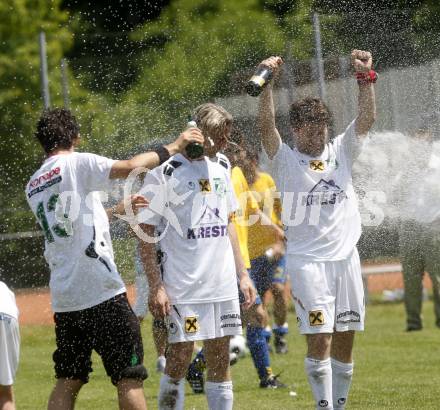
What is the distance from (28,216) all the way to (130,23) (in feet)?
22.6

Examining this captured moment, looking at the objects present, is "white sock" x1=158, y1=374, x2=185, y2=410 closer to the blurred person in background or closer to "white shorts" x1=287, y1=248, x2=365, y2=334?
"white shorts" x1=287, y1=248, x2=365, y2=334

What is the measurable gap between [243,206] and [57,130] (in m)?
3.27

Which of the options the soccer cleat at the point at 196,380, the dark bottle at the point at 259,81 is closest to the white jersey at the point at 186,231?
the dark bottle at the point at 259,81

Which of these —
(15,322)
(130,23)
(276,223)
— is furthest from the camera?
(130,23)

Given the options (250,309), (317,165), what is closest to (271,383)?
(250,309)

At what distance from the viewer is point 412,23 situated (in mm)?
10859

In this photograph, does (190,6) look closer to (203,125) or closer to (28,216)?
(28,216)

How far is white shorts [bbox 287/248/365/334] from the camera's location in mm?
6727

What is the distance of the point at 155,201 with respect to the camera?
627 cm

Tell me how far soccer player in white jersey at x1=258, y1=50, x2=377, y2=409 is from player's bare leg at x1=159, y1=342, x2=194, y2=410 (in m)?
0.75

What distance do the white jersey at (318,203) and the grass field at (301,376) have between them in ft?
4.58

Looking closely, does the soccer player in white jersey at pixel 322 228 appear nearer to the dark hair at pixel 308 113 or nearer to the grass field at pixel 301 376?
the dark hair at pixel 308 113

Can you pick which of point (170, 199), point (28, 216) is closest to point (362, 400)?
point (170, 199)

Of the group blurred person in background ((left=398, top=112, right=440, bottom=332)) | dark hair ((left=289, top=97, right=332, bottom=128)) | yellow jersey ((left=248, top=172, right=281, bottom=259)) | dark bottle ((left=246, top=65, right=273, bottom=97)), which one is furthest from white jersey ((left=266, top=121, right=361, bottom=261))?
blurred person in background ((left=398, top=112, right=440, bottom=332))
